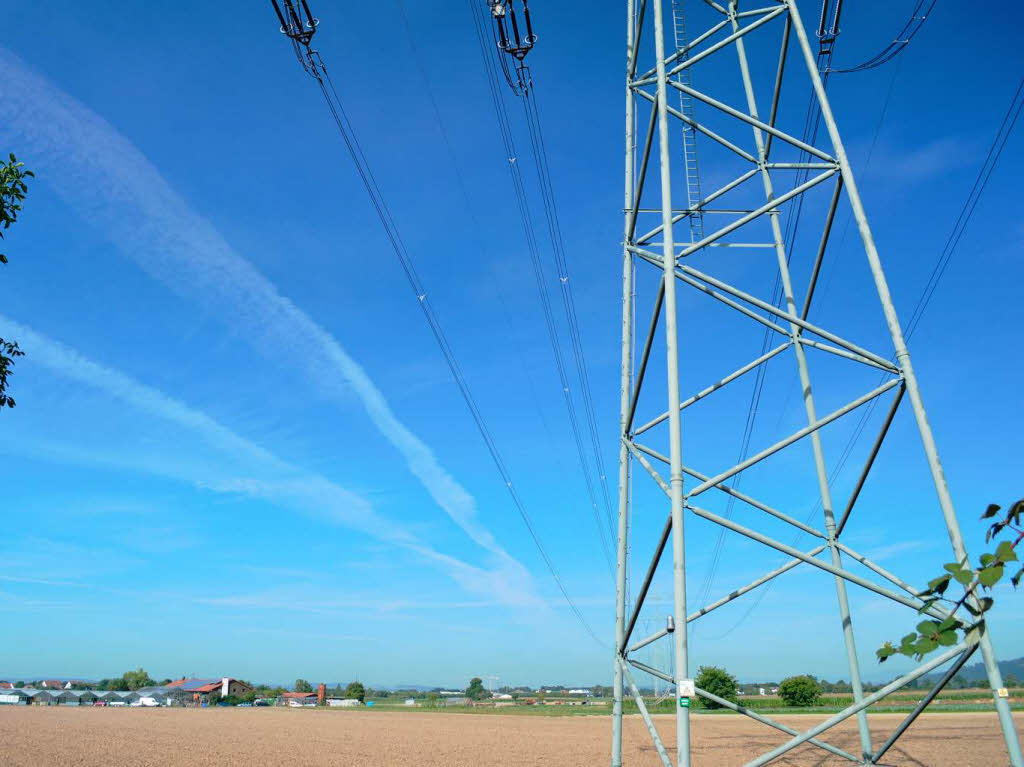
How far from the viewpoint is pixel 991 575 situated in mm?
2602

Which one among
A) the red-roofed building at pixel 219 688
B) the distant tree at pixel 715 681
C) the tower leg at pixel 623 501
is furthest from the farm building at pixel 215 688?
the tower leg at pixel 623 501

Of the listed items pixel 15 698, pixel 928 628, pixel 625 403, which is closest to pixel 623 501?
pixel 625 403

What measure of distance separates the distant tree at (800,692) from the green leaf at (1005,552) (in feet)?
339

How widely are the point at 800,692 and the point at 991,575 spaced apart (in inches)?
4087

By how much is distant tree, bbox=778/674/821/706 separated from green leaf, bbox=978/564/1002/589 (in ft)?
339

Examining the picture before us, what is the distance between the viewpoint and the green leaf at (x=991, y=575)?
2586 mm

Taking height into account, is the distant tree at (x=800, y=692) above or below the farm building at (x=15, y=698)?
above

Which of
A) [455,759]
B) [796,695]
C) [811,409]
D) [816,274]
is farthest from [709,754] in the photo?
[796,695]

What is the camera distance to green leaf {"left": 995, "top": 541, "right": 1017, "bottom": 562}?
2582mm

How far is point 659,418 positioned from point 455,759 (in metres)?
20.6

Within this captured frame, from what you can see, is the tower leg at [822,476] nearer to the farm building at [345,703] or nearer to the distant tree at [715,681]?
the distant tree at [715,681]

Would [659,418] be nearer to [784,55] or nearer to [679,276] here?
[679,276]

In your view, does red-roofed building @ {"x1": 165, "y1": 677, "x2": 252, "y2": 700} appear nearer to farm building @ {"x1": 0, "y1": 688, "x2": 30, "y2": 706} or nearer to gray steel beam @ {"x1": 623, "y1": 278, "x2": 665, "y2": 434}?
farm building @ {"x1": 0, "y1": 688, "x2": 30, "y2": 706}

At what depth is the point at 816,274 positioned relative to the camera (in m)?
15.0
